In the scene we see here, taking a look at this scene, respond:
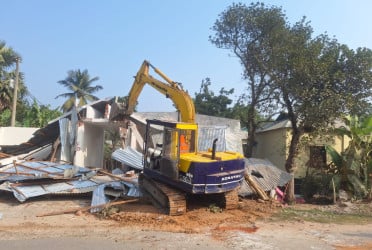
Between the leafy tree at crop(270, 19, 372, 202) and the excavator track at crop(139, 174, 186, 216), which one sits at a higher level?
the leafy tree at crop(270, 19, 372, 202)

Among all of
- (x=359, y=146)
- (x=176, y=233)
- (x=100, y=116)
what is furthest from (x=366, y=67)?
(x=100, y=116)

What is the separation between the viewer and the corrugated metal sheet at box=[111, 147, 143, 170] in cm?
1614

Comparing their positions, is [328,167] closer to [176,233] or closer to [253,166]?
[253,166]

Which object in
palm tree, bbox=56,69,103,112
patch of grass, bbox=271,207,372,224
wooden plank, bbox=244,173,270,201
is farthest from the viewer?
palm tree, bbox=56,69,103,112

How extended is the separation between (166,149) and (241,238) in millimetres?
3544

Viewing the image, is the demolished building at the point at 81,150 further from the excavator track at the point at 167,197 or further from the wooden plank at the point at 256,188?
the excavator track at the point at 167,197

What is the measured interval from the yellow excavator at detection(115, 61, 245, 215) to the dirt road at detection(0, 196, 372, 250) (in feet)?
1.57

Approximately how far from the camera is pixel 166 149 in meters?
10.9

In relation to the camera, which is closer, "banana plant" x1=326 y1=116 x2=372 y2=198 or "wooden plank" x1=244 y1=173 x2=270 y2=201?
"wooden plank" x1=244 y1=173 x2=270 y2=201

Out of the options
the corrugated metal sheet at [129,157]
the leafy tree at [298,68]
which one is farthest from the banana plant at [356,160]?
the corrugated metal sheet at [129,157]

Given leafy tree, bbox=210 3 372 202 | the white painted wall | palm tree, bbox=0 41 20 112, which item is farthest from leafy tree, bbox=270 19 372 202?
palm tree, bbox=0 41 20 112

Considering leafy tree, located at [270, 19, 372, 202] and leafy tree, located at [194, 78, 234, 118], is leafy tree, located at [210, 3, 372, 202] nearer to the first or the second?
leafy tree, located at [270, 19, 372, 202]

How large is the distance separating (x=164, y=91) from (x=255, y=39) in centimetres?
767

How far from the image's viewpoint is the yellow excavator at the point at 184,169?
10156 millimetres
